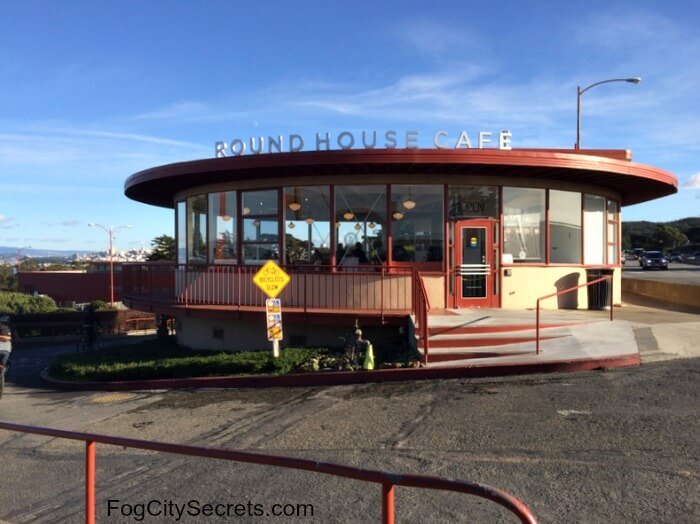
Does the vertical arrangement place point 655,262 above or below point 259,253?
below

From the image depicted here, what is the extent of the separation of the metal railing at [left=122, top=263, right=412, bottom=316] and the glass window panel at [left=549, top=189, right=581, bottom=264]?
370cm

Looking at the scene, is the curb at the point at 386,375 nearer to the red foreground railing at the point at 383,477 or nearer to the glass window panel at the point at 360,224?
the glass window panel at the point at 360,224

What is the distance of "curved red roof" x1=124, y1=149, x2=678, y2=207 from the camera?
11523 mm

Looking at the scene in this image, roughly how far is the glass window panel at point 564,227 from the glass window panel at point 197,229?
832 centimetres

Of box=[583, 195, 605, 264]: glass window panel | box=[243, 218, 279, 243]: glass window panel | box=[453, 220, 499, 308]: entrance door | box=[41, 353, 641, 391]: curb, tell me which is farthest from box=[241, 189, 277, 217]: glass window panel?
box=[583, 195, 605, 264]: glass window panel

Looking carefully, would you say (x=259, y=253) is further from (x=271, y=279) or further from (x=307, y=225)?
(x=271, y=279)

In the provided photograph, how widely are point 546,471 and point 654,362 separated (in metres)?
4.76

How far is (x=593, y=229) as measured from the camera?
547 inches

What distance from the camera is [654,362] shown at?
883 cm

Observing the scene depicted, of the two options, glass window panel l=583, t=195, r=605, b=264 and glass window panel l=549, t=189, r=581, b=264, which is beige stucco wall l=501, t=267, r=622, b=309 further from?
glass window panel l=583, t=195, r=605, b=264

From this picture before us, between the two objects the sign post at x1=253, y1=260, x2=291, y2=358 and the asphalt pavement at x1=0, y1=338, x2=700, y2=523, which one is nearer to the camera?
the asphalt pavement at x1=0, y1=338, x2=700, y2=523

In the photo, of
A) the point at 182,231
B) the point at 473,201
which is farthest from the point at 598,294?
the point at 182,231

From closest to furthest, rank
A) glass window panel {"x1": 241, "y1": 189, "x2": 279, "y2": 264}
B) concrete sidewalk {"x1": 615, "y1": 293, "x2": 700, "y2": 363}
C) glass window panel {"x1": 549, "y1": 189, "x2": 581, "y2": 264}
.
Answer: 1. concrete sidewalk {"x1": 615, "y1": 293, "x2": 700, "y2": 363}
2. glass window panel {"x1": 549, "y1": 189, "x2": 581, "y2": 264}
3. glass window panel {"x1": 241, "y1": 189, "x2": 279, "y2": 264}

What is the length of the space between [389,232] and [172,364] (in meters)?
5.12
